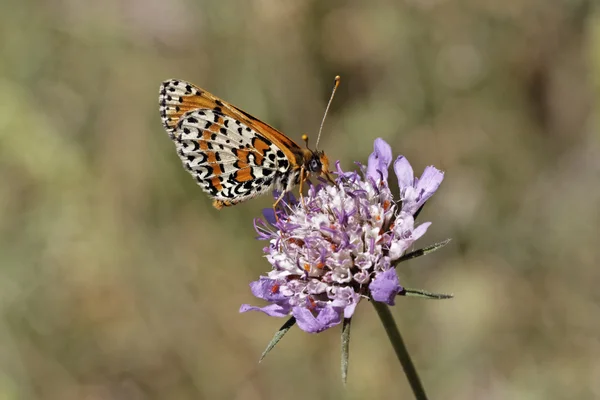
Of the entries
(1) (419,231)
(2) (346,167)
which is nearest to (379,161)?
(1) (419,231)

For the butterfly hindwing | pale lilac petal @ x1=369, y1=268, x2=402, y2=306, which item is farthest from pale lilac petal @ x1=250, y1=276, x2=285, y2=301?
the butterfly hindwing

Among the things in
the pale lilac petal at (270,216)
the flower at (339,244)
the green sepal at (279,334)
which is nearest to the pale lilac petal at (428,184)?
the flower at (339,244)

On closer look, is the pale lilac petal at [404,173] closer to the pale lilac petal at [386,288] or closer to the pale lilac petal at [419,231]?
the pale lilac petal at [419,231]

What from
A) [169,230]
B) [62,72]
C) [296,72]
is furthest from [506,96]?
[62,72]

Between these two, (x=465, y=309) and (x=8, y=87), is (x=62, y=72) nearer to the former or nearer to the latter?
(x=8, y=87)

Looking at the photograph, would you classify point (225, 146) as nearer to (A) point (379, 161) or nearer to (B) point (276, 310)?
(A) point (379, 161)
